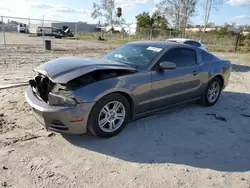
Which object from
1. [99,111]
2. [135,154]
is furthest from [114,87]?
[135,154]

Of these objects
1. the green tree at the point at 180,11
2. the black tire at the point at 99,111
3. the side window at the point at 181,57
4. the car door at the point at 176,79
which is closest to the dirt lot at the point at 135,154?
the black tire at the point at 99,111

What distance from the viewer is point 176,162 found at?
10.4 feet

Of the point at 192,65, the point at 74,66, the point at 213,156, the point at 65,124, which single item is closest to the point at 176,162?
the point at 213,156

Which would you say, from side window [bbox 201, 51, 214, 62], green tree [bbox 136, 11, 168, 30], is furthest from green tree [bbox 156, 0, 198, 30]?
side window [bbox 201, 51, 214, 62]

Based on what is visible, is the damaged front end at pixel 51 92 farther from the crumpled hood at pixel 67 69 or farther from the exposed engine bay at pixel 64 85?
the crumpled hood at pixel 67 69

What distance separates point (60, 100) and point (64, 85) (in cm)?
24

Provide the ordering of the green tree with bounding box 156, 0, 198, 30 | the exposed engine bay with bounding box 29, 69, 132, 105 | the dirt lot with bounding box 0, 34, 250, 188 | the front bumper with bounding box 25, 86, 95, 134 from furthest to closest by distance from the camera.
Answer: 1. the green tree with bounding box 156, 0, 198, 30
2. the exposed engine bay with bounding box 29, 69, 132, 105
3. the front bumper with bounding box 25, 86, 95, 134
4. the dirt lot with bounding box 0, 34, 250, 188

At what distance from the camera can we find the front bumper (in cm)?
315

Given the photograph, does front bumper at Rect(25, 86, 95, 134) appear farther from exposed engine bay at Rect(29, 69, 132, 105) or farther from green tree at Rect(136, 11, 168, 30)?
green tree at Rect(136, 11, 168, 30)

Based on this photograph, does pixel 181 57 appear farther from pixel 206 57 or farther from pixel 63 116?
pixel 63 116

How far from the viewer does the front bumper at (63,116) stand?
3148 millimetres

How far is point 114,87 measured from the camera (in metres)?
3.46

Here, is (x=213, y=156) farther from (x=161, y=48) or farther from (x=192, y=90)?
(x=161, y=48)

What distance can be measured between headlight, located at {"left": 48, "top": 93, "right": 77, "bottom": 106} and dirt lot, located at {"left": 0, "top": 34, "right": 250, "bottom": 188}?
2.21ft
